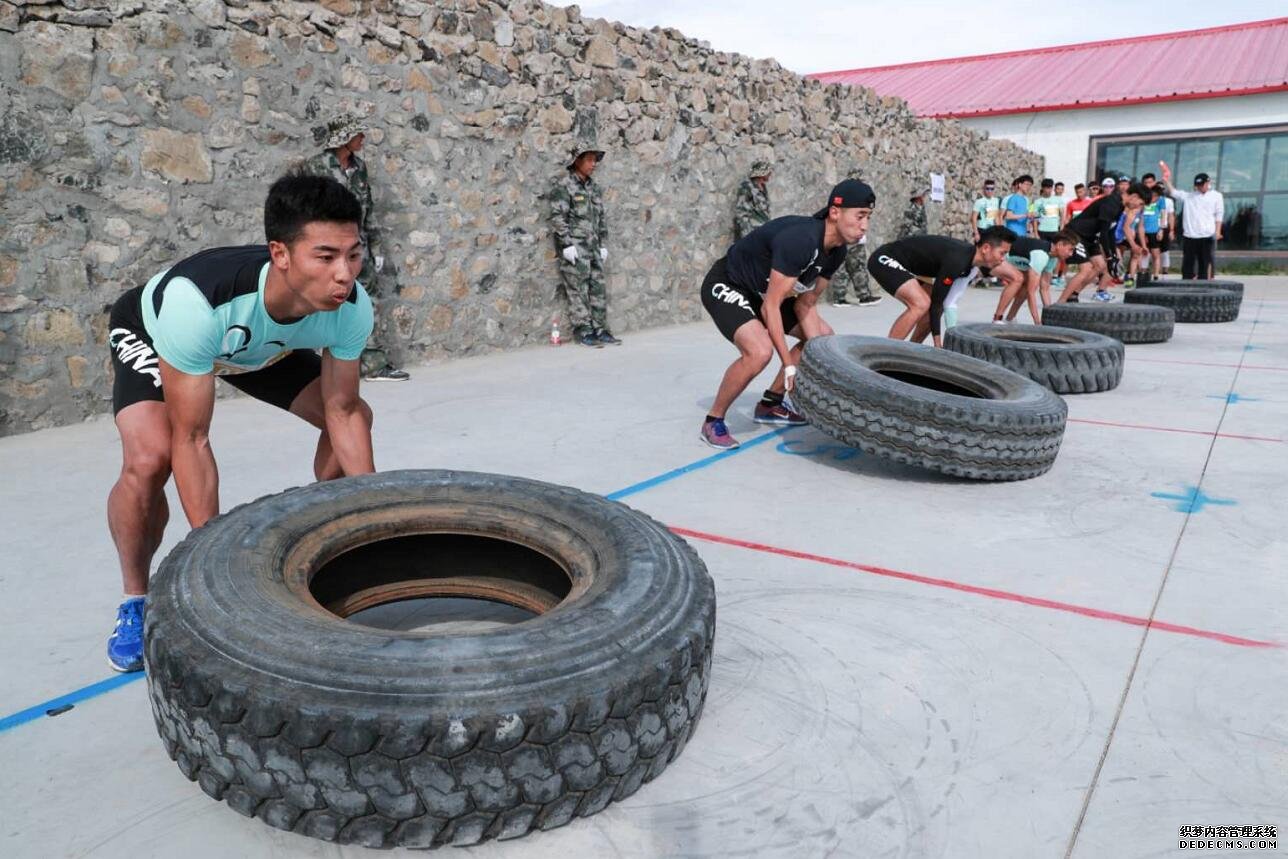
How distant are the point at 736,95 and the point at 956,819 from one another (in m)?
10.0

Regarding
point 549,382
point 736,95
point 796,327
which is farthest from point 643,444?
point 736,95

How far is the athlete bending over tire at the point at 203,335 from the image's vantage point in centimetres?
231

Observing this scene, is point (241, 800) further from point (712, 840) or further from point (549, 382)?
point (549, 382)

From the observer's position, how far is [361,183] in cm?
651

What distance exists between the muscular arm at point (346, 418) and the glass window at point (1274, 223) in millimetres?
23632

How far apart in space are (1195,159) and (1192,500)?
21.0 metres

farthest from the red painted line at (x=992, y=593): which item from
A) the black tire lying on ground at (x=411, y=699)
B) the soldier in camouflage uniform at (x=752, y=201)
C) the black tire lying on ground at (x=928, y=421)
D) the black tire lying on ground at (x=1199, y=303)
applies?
the black tire lying on ground at (x=1199, y=303)

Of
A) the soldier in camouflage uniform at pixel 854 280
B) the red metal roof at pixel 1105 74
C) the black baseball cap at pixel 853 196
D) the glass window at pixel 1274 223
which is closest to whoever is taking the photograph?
A: the black baseball cap at pixel 853 196

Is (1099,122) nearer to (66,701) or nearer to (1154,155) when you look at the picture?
(1154,155)

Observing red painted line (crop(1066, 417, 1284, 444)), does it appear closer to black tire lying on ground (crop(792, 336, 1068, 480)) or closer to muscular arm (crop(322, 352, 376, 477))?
black tire lying on ground (crop(792, 336, 1068, 480))

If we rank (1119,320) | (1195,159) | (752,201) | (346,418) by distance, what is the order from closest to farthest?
1. (346,418)
2. (1119,320)
3. (752,201)
4. (1195,159)

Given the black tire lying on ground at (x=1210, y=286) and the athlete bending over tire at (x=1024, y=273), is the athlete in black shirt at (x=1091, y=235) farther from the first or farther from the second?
the black tire lying on ground at (x=1210, y=286)

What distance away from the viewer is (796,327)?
5480mm

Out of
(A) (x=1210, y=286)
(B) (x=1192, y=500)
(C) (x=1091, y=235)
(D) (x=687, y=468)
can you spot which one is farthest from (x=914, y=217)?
(D) (x=687, y=468)
